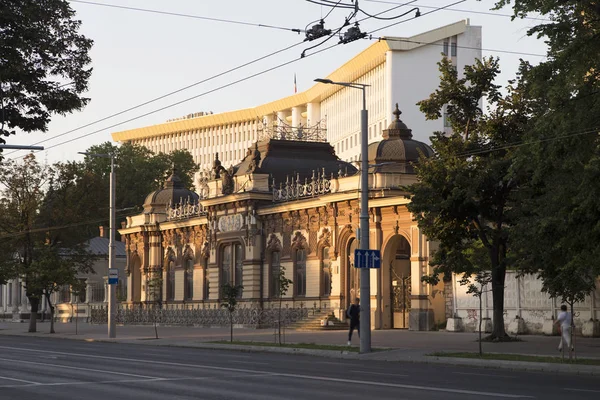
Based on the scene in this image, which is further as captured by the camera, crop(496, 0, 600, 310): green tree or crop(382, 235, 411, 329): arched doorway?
crop(382, 235, 411, 329): arched doorway

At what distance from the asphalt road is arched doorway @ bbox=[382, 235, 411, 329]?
19.3 meters

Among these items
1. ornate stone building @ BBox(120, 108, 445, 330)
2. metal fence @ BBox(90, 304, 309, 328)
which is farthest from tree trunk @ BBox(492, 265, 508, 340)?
ornate stone building @ BBox(120, 108, 445, 330)

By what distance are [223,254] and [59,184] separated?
11156 millimetres

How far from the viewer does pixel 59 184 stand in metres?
66.8

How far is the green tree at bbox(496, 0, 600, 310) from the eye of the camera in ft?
84.4

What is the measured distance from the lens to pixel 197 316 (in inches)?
2589

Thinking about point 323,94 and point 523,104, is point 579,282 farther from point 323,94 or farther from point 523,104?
point 323,94

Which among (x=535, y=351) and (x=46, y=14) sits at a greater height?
(x=46, y=14)

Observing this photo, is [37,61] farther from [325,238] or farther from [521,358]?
[325,238]

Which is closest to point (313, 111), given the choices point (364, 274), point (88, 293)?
point (88, 293)

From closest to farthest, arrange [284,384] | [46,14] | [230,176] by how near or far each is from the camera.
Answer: [284,384]
[46,14]
[230,176]

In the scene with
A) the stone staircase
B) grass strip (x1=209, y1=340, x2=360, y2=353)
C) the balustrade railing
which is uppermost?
the balustrade railing

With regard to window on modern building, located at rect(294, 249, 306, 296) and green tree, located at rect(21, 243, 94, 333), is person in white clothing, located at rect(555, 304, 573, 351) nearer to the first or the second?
window on modern building, located at rect(294, 249, 306, 296)

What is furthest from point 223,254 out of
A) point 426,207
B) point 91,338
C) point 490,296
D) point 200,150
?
point 200,150
